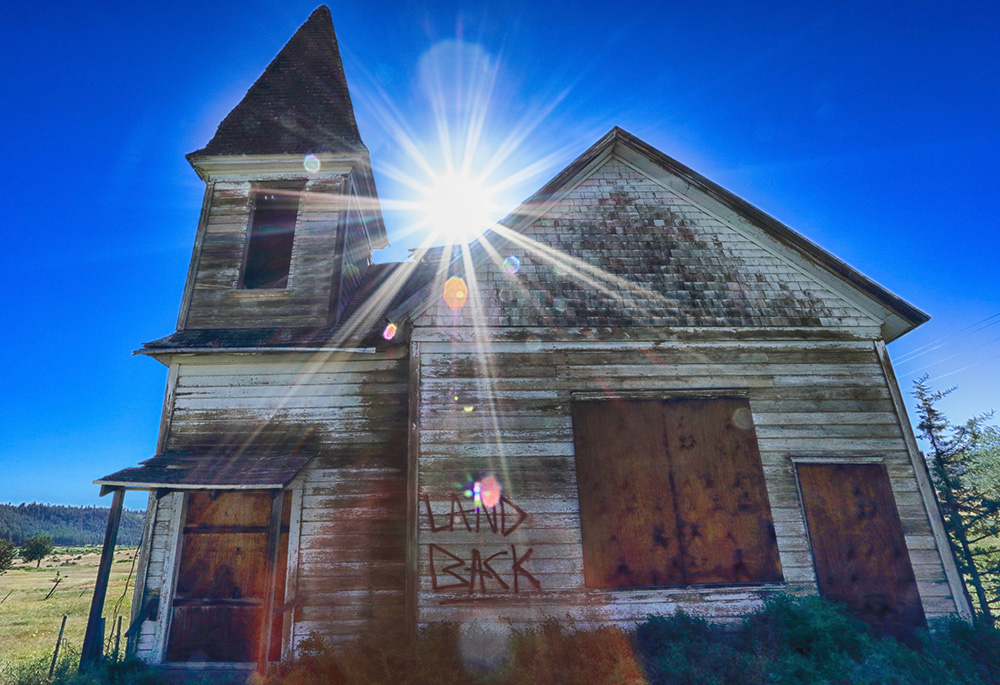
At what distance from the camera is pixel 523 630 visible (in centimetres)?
538

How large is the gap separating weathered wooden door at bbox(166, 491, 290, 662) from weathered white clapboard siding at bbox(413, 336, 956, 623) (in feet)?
8.40

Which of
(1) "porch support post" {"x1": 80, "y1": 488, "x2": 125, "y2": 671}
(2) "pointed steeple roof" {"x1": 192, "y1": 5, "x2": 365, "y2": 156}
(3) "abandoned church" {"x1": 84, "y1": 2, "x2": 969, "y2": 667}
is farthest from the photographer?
(2) "pointed steeple roof" {"x1": 192, "y1": 5, "x2": 365, "y2": 156}

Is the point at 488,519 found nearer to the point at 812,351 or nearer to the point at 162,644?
the point at 162,644

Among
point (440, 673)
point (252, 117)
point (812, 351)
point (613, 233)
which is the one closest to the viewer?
point (440, 673)

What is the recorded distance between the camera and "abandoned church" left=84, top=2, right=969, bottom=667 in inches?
225

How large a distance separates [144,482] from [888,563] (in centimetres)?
913

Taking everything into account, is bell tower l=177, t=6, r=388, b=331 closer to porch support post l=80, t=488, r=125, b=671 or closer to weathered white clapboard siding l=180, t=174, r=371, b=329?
weathered white clapboard siding l=180, t=174, r=371, b=329

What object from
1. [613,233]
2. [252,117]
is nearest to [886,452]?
[613,233]

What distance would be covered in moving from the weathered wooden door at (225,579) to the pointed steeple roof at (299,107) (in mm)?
6591

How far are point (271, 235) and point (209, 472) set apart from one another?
4.93 m

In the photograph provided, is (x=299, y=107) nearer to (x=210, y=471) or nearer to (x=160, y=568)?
(x=210, y=471)

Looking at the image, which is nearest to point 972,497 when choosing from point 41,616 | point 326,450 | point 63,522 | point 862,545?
point 862,545

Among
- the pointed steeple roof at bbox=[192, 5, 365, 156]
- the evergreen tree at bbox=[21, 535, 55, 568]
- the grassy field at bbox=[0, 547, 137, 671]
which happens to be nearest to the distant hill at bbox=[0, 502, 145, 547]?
the evergreen tree at bbox=[21, 535, 55, 568]

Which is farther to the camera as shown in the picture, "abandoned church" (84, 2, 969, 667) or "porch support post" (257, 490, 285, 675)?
"abandoned church" (84, 2, 969, 667)
